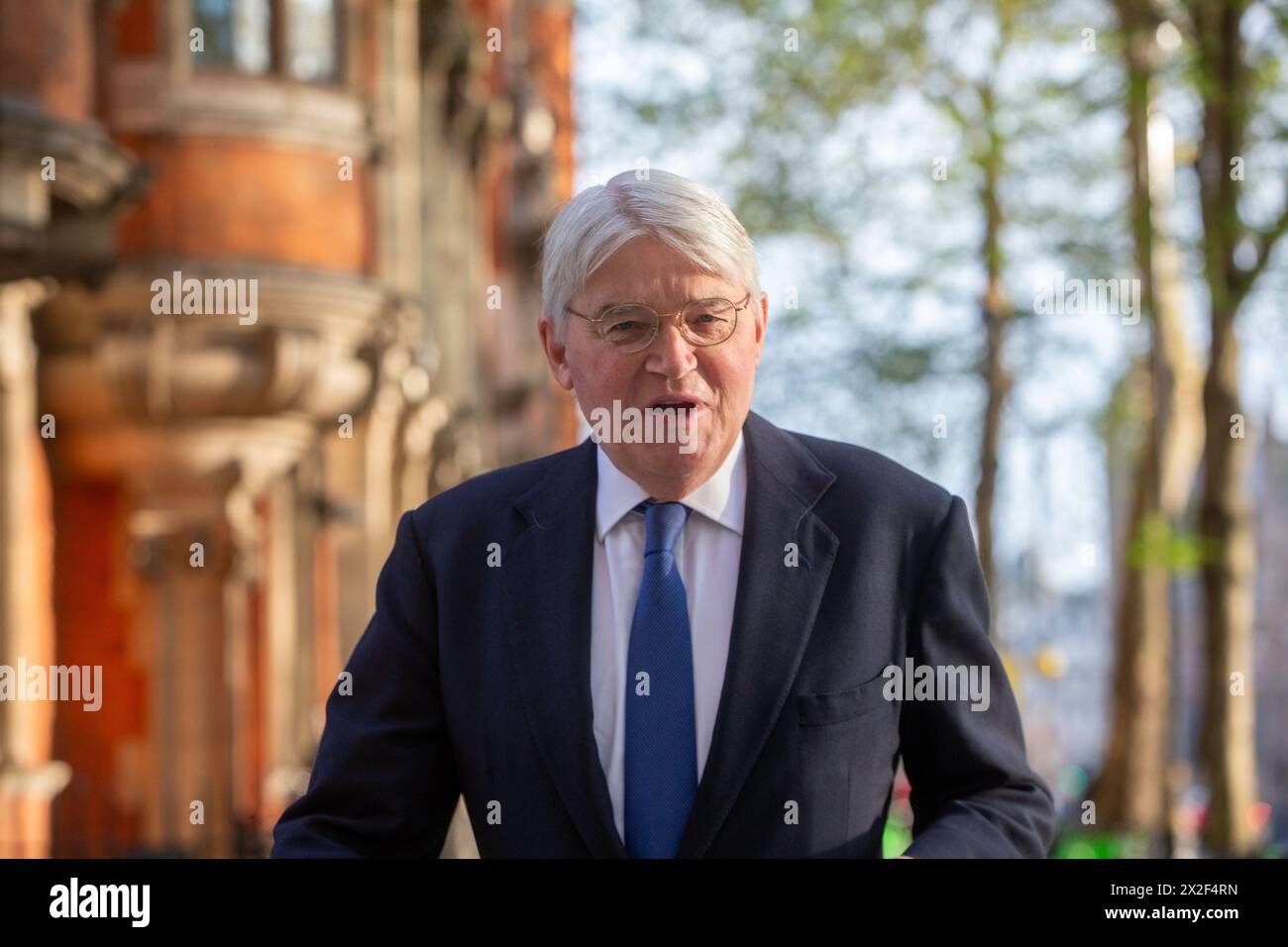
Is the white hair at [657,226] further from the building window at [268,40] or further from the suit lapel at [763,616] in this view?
the building window at [268,40]

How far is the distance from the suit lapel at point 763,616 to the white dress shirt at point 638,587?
0.13 ft

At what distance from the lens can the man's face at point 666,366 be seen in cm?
296

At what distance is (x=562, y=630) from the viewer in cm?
307

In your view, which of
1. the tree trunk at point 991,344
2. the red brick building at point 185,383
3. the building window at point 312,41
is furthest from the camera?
the tree trunk at point 991,344

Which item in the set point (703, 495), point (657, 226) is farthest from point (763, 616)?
point (657, 226)

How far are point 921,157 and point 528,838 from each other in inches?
828

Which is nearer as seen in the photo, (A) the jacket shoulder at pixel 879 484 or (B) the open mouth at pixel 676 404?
(B) the open mouth at pixel 676 404

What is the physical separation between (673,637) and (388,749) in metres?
0.47

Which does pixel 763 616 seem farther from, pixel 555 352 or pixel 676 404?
pixel 555 352

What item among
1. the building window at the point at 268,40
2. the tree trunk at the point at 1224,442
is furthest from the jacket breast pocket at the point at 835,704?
the tree trunk at the point at 1224,442

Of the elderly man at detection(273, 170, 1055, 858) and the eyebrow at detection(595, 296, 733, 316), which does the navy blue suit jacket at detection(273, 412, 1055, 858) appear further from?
the eyebrow at detection(595, 296, 733, 316)

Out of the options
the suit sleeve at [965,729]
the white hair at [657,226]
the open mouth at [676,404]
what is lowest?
the suit sleeve at [965,729]

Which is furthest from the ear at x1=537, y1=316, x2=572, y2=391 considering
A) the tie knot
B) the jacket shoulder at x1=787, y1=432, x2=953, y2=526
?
the jacket shoulder at x1=787, y1=432, x2=953, y2=526
